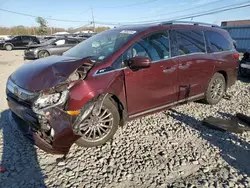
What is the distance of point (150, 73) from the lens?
365 centimetres

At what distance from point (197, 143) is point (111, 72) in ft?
5.84

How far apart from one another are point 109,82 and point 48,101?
899 mm

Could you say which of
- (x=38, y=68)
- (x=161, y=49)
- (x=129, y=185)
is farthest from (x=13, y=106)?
(x=161, y=49)

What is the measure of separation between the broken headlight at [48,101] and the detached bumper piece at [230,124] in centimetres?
274

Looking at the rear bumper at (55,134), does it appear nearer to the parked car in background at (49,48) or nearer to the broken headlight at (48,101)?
the broken headlight at (48,101)

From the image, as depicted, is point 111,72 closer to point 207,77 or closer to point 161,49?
point 161,49

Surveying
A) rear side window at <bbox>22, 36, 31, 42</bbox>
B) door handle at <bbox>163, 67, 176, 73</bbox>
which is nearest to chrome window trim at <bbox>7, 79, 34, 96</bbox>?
door handle at <bbox>163, 67, 176, 73</bbox>

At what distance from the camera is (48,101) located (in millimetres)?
2721

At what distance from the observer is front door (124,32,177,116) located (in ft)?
11.5

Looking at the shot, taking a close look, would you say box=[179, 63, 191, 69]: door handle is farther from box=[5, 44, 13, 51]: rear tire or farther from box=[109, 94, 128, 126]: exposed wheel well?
box=[5, 44, 13, 51]: rear tire

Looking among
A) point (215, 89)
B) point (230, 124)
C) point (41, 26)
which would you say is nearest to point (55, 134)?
point (230, 124)

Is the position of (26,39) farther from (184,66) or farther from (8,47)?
(184,66)

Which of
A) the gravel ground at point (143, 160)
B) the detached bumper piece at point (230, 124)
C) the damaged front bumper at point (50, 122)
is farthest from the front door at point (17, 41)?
the detached bumper piece at point (230, 124)

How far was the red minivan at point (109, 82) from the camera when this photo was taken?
2.77 metres
